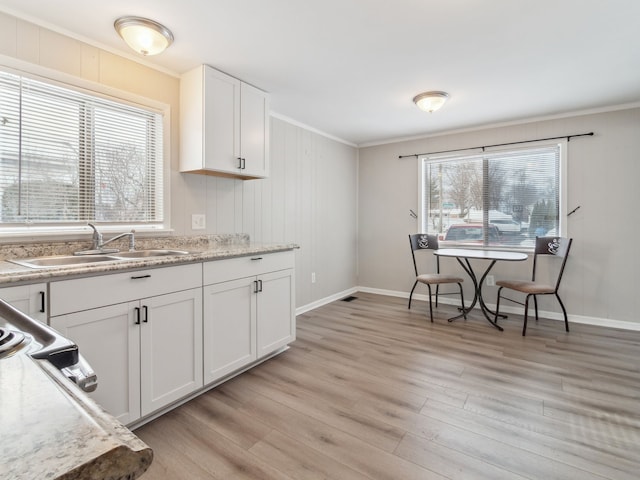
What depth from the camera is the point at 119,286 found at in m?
1.71


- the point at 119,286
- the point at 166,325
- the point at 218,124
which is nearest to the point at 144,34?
the point at 218,124

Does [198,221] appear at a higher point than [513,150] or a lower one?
lower

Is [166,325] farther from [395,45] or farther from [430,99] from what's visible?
[430,99]

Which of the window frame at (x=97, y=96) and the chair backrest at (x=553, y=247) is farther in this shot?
the chair backrest at (x=553, y=247)

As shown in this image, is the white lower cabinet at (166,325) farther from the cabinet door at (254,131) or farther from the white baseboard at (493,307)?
the white baseboard at (493,307)

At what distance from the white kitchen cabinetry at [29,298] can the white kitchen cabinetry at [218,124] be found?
1359 mm

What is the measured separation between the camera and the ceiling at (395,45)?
6.18 feet

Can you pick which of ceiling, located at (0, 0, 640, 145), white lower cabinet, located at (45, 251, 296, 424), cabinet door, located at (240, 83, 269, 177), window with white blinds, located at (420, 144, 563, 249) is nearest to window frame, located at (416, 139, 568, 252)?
window with white blinds, located at (420, 144, 563, 249)

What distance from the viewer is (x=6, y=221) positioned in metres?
1.87

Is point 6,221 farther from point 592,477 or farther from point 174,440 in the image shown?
point 592,477

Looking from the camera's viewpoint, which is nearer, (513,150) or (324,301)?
(513,150)

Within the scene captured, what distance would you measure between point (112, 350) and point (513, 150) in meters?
4.46

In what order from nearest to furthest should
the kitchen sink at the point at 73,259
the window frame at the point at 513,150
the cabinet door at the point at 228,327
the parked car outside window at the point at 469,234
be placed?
the kitchen sink at the point at 73,259 → the cabinet door at the point at 228,327 → the window frame at the point at 513,150 → the parked car outside window at the point at 469,234

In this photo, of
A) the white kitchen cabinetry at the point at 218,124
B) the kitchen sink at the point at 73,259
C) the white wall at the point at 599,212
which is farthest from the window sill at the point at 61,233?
the white wall at the point at 599,212
